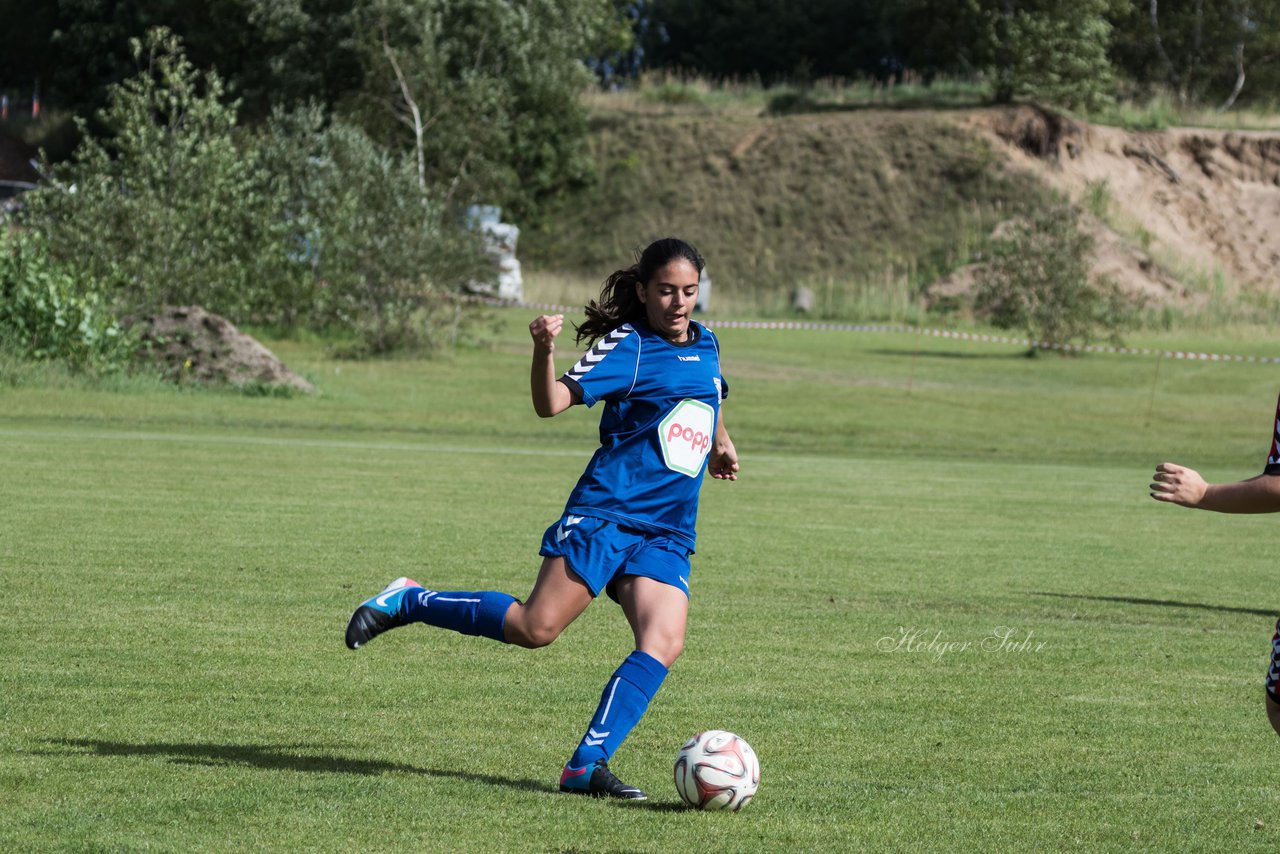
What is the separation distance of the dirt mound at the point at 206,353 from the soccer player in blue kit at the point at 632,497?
72.0 feet

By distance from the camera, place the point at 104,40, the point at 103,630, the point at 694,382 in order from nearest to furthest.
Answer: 1. the point at 694,382
2. the point at 103,630
3. the point at 104,40

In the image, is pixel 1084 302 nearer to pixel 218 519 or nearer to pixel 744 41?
pixel 218 519

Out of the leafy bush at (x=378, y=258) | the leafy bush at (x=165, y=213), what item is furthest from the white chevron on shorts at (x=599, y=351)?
the leafy bush at (x=378, y=258)

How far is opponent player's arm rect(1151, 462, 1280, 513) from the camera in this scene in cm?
489

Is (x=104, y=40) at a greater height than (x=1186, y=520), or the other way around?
(x=104, y=40)

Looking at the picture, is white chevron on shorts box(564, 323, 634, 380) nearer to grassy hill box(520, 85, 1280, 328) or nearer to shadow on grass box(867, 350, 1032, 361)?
shadow on grass box(867, 350, 1032, 361)

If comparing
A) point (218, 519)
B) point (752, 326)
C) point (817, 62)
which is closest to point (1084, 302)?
point (752, 326)

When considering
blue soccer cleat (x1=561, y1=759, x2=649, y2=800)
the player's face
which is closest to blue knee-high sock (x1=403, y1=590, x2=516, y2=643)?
blue soccer cleat (x1=561, y1=759, x2=649, y2=800)

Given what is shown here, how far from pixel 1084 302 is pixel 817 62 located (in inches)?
1831

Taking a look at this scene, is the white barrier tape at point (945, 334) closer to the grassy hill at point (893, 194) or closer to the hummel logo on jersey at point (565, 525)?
the grassy hill at point (893, 194)

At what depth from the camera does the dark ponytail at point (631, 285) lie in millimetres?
6141

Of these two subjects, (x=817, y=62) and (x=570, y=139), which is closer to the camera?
(x=570, y=139)

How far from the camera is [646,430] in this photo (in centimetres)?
609

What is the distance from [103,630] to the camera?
8.41 meters
